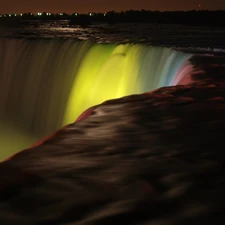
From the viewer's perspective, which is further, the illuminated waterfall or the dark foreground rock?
the illuminated waterfall

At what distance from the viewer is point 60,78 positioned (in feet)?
41.3

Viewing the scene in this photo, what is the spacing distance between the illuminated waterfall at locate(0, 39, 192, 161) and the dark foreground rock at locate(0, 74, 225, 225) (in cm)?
554

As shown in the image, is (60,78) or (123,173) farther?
(60,78)

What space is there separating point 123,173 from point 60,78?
10.0 meters

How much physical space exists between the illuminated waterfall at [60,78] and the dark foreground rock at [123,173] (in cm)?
554

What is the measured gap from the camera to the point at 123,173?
271cm

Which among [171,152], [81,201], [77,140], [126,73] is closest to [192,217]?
[81,201]

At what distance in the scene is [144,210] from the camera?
230 centimetres

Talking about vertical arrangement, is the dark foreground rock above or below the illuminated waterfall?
below

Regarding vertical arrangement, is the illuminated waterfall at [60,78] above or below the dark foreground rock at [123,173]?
above

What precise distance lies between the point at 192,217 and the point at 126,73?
867cm

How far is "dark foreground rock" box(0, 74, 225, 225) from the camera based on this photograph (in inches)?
88.5

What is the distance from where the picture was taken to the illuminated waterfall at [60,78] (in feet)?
33.8

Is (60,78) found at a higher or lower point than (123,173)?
higher
